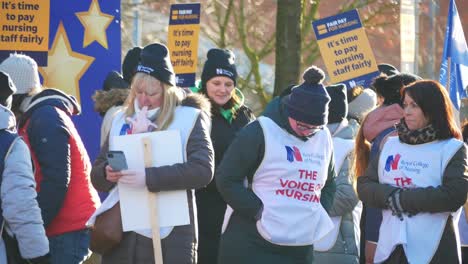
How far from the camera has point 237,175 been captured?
7023mm

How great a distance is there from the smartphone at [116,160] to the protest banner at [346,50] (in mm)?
5318

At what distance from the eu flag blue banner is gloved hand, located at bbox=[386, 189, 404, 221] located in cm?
405

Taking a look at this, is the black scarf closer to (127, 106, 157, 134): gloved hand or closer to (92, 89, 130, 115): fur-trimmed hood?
(127, 106, 157, 134): gloved hand

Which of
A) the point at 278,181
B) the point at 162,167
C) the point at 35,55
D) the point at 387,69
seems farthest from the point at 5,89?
the point at 387,69

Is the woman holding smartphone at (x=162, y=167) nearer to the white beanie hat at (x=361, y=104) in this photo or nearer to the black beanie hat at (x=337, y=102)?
the black beanie hat at (x=337, y=102)

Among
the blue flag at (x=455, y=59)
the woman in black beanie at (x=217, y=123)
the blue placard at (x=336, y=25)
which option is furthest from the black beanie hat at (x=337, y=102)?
the blue placard at (x=336, y=25)

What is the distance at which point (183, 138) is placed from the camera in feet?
22.4

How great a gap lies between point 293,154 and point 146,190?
896mm

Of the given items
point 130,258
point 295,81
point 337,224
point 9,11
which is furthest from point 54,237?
point 295,81

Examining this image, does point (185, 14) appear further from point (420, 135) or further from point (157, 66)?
point (420, 135)

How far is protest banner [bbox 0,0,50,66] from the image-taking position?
9586 mm

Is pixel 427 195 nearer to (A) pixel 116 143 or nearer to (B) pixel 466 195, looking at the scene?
(B) pixel 466 195

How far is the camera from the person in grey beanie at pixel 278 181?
7008mm

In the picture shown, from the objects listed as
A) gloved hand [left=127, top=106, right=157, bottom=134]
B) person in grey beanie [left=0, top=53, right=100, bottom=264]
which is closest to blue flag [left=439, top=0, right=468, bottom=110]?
person in grey beanie [left=0, top=53, right=100, bottom=264]
